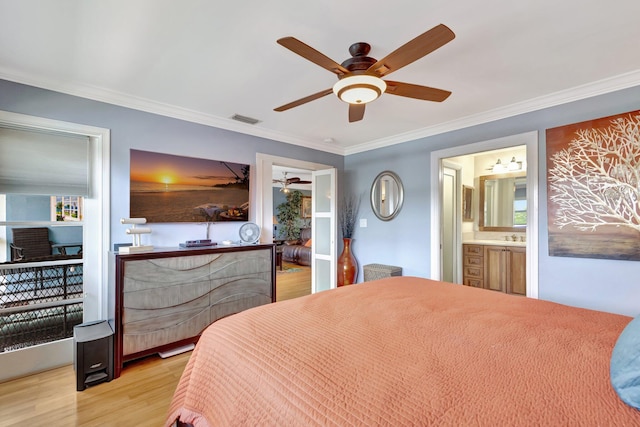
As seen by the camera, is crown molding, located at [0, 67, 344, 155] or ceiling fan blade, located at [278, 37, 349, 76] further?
crown molding, located at [0, 67, 344, 155]

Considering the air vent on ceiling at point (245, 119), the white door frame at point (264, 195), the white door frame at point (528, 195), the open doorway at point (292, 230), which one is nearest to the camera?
the white door frame at point (528, 195)

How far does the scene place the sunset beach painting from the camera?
2.82m

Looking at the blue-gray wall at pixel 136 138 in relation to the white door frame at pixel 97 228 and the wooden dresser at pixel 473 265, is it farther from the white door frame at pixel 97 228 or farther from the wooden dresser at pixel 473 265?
the wooden dresser at pixel 473 265

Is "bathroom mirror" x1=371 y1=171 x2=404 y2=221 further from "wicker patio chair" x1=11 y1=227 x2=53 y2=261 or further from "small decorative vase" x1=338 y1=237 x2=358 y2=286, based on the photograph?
"wicker patio chair" x1=11 y1=227 x2=53 y2=261

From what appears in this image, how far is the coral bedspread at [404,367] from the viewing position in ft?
2.53

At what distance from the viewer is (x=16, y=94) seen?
2295 millimetres

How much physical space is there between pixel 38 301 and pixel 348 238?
3.48m

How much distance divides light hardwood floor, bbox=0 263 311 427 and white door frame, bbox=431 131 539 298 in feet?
9.72

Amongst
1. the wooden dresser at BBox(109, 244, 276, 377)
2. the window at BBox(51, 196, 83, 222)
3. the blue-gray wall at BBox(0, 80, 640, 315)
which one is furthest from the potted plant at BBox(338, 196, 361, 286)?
the window at BBox(51, 196, 83, 222)

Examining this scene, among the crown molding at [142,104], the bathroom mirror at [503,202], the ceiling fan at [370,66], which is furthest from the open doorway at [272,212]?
the bathroom mirror at [503,202]

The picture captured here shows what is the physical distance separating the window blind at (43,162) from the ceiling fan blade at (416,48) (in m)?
2.53

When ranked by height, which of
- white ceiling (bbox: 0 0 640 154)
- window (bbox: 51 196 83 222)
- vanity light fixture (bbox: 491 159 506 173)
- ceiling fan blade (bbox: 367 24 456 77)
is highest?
white ceiling (bbox: 0 0 640 154)

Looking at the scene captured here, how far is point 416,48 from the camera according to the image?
4.87 feet

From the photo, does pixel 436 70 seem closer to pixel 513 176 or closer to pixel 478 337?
pixel 478 337
